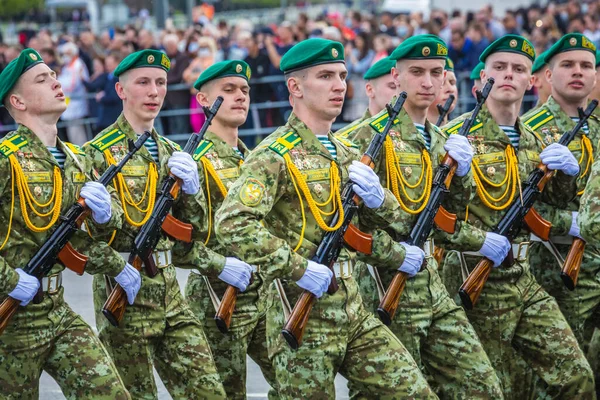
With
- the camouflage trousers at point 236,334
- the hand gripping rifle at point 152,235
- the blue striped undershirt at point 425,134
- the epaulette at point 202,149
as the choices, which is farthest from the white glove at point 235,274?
the blue striped undershirt at point 425,134

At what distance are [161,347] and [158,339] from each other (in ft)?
0.20

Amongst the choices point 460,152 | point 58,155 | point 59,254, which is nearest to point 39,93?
point 58,155

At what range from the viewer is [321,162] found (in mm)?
6035

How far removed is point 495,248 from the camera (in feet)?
22.7

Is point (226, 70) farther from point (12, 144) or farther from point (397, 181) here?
point (12, 144)

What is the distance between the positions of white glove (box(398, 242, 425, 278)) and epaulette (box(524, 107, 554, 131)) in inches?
71.8

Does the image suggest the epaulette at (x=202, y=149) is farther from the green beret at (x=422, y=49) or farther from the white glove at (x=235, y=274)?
the green beret at (x=422, y=49)

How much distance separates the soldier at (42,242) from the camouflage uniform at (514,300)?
2.15 m

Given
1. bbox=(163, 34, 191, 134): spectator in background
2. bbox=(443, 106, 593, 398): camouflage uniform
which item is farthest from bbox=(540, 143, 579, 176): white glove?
bbox=(163, 34, 191, 134): spectator in background

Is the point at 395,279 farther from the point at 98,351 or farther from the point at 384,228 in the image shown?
the point at 98,351

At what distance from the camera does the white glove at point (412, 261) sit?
637 cm

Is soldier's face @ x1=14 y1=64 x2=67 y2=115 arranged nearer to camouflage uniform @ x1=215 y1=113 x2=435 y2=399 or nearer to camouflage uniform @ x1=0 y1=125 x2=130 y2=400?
camouflage uniform @ x1=0 y1=125 x2=130 y2=400

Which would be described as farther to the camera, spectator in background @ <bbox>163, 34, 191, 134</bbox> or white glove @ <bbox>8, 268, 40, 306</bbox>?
spectator in background @ <bbox>163, 34, 191, 134</bbox>

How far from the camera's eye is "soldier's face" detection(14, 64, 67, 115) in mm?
6344
